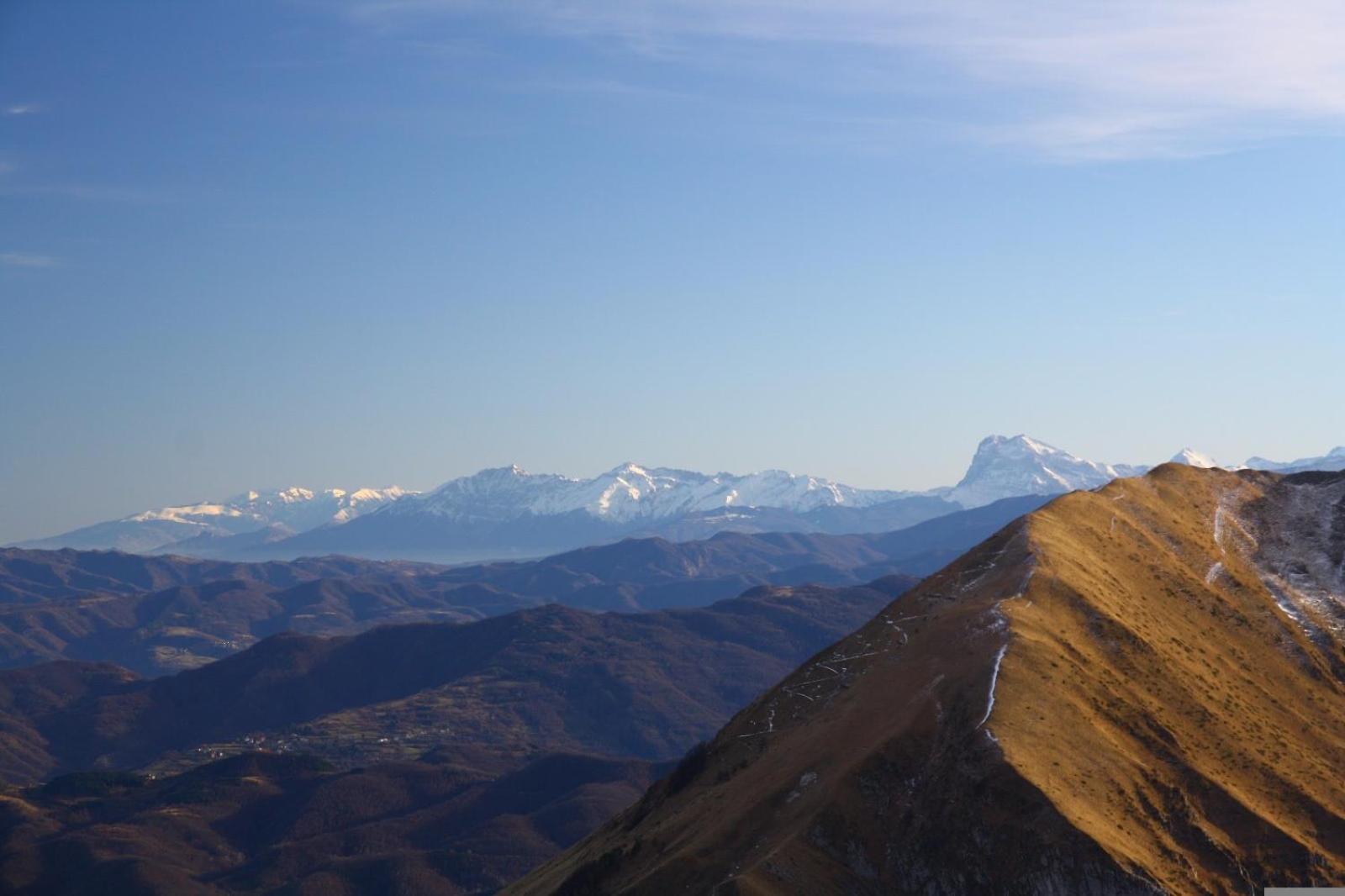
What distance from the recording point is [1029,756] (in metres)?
130

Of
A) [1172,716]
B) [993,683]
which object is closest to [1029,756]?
[993,683]

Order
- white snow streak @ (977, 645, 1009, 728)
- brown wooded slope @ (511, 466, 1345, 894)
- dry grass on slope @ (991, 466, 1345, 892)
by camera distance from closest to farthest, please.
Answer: brown wooded slope @ (511, 466, 1345, 894), dry grass on slope @ (991, 466, 1345, 892), white snow streak @ (977, 645, 1009, 728)

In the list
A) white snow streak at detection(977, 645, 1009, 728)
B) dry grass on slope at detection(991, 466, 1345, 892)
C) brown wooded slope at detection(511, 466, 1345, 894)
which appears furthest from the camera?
white snow streak at detection(977, 645, 1009, 728)

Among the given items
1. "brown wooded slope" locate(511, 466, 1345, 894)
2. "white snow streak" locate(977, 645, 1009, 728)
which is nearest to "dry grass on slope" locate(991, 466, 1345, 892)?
"brown wooded slope" locate(511, 466, 1345, 894)

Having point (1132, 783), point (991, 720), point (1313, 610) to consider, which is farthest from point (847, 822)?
point (1313, 610)

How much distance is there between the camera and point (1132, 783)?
13288 cm

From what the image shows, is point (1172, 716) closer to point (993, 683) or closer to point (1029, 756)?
point (993, 683)

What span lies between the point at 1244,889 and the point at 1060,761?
2028 centimetres

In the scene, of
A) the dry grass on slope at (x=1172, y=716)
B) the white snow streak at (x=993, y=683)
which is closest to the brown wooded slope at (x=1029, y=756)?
the dry grass on slope at (x=1172, y=716)

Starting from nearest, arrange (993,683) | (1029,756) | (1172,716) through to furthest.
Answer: (1029,756)
(993,683)
(1172,716)

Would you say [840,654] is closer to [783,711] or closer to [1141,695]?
[783,711]

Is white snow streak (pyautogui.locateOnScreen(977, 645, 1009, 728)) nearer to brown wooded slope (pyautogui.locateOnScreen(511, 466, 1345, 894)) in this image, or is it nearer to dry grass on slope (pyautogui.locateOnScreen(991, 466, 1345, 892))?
brown wooded slope (pyautogui.locateOnScreen(511, 466, 1345, 894))

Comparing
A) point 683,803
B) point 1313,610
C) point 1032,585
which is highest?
point 1032,585

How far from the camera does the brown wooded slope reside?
12556 centimetres
